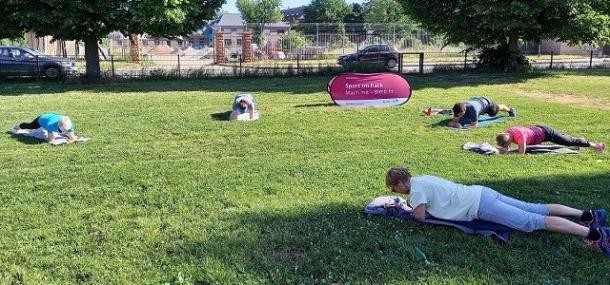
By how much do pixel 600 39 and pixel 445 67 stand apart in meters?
6.23

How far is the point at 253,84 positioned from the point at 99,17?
5.94 m

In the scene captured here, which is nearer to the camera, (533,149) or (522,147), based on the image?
(522,147)

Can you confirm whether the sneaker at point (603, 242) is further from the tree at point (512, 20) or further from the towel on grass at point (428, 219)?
the tree at point (512, 20)

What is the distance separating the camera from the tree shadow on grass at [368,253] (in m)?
4.34

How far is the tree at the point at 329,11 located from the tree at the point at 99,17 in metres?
94.9

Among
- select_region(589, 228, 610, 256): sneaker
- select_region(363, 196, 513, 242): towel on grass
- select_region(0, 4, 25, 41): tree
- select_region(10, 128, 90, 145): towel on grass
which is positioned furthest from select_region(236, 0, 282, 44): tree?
select_region(589, 228, 610, 256): sneaker

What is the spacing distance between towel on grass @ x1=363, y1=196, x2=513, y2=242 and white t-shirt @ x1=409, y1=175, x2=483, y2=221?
7cm

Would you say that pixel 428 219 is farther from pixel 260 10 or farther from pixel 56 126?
pixel 260 10

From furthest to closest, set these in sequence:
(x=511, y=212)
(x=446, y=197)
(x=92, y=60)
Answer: (x=92, y=60) < (x=446, y=197) < (x=511, y=212)

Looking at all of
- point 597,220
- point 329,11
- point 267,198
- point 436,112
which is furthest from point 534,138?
point 329,11

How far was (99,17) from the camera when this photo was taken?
66.2 ft

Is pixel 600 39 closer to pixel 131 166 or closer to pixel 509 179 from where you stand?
pixel 509 179

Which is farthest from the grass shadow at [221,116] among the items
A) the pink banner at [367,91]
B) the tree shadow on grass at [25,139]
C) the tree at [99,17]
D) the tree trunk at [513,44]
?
the tree trunk at [513,44]

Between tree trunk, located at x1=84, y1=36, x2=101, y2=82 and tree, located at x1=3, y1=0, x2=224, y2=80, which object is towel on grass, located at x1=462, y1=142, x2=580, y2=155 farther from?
tree trunk, located at x1=84, y1=36, x2=101, y2=82
